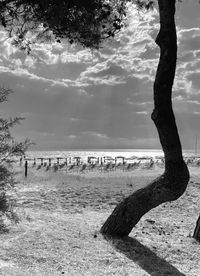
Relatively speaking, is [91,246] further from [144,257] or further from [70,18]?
[70,18]

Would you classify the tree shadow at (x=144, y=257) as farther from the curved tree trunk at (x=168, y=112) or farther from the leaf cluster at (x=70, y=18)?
the leaf cluster at (x=70, y=18)

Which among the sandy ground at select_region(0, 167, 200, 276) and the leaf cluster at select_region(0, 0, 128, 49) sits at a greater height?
the leaf cluster at select_region(0, 0, 128, 49)

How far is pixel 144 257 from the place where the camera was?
23.2 feet

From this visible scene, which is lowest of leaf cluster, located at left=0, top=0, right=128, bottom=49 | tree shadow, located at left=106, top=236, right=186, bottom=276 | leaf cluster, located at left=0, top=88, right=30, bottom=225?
tree shadow, located at left=106, top=236, right=186, bottom=276

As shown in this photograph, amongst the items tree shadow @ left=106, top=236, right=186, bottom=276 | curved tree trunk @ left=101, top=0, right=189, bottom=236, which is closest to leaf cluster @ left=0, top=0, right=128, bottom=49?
curved tree trunk @ left=101, top=0, right=189, bottom=236

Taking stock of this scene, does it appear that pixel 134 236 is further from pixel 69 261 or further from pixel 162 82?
pixel 162 82

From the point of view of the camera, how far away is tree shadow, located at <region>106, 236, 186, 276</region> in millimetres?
6500

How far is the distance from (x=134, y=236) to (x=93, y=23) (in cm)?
445

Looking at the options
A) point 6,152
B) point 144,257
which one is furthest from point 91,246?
point 6,152

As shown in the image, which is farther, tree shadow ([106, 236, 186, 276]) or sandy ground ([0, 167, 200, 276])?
tree shadow ([106, 236, 186, 276])

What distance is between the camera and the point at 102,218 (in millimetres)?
10219

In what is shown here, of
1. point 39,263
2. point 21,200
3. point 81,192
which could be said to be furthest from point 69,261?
point 81,192

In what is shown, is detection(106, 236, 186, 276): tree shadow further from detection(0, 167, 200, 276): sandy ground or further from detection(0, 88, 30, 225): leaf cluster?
detection(0, 88, 30, 225): leaf cluster

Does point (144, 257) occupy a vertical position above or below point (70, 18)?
below
